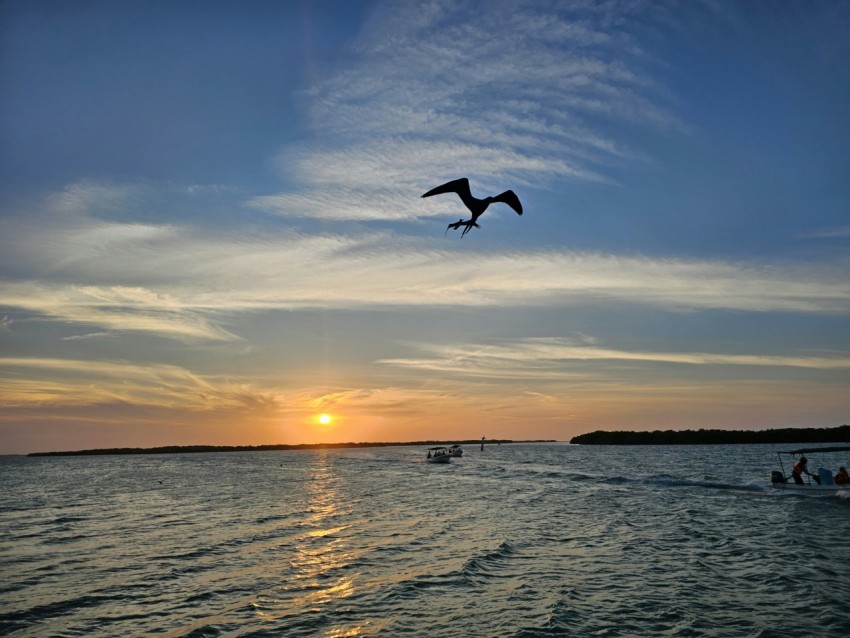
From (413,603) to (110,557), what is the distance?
13334 millimetres

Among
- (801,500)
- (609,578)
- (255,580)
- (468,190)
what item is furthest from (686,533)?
(468,190)

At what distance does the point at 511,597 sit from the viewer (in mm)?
15523

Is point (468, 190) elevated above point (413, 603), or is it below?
above

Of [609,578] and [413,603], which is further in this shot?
[609,578]

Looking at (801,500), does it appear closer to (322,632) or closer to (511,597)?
(511,597)

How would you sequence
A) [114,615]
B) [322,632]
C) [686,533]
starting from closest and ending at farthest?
1. [322,632]
2. [114,615]
3. [686,533]

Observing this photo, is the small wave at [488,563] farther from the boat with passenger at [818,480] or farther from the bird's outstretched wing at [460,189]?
the boat with passenger at [818,480]

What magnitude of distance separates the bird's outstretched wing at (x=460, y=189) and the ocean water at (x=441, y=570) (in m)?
9.34

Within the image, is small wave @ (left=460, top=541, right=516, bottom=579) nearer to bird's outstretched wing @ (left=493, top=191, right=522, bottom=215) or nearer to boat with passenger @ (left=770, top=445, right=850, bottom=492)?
bird's outstretched wing @ (left=493, top=191, right=522, bottom=215)

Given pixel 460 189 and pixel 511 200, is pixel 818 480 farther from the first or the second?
pixel 460 189

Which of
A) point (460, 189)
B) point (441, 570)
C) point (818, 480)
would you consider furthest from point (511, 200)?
point (818, 480)

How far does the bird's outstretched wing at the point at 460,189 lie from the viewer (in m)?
13.1

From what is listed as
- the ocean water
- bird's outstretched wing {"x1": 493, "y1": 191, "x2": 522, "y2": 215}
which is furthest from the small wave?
bird's outstretched wing {"x1": 493, "y1": 191, "x2": 522, "y2": 215}

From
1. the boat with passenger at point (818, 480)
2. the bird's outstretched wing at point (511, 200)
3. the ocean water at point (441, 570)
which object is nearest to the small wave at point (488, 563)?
the ocean water at point (441, 570)
